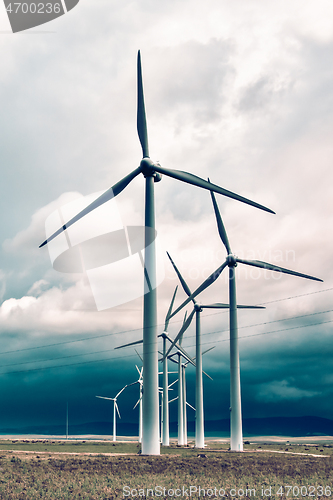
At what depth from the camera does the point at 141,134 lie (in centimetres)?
6256

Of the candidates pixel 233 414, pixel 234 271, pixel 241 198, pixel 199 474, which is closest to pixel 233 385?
pixel 233 414

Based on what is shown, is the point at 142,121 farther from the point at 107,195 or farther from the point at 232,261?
the point at 232,261

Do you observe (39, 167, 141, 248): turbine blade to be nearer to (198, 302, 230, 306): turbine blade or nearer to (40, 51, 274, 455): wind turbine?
(40, 51, 274, 455): wind turbine

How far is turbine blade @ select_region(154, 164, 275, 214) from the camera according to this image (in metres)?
56.4

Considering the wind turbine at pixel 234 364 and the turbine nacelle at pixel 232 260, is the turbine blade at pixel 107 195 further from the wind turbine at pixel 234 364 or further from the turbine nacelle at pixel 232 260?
the turbine nacelle at pixel 232 260

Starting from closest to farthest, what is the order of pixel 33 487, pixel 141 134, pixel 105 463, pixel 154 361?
pixel 33 487 → pixel 105 463 → pixel 154 361 → pixel 141 134

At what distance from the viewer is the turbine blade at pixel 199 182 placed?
56438mm

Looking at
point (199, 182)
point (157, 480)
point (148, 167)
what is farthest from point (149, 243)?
point (157, 480)

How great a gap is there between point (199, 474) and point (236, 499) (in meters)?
10.4

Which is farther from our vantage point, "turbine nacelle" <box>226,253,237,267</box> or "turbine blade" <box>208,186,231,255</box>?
"turbine nacelle" <box>226,253,237,267</box>

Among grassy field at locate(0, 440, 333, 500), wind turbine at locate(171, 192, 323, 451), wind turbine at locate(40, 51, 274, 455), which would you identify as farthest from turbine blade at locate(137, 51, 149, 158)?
grassy field at locate(0, 440, 333, 500)

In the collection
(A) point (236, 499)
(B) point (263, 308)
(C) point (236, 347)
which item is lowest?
(A) point (236, 499)

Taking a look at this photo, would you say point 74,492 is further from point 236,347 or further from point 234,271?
point 234,271

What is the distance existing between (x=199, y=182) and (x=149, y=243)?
433 inches
